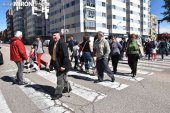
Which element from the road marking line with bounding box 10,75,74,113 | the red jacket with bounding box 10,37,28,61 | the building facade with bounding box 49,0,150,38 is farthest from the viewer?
the building facade with bounding box 49,0,150,38

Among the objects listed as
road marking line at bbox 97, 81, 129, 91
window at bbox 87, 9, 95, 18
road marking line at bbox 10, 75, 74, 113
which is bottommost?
road marking line at bbox 10, 75, 74, 113

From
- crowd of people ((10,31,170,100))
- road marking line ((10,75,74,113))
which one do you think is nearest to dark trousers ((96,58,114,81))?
crowd of people ((10,31,170,100))

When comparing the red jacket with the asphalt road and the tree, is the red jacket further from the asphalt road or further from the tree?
the tree

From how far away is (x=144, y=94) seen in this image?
6613mm

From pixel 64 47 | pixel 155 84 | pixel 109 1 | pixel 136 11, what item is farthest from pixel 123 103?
pixel 136 11

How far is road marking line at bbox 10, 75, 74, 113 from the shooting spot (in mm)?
5412

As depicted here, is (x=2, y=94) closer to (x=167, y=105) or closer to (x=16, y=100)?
(x=16, y=100)

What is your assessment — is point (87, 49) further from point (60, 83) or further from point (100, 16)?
point (100, 16)

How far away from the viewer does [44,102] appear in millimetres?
6023

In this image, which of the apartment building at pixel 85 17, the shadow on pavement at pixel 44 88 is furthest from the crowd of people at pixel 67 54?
the apartment building at pixel 85 17

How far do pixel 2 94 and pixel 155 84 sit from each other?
4.92 metres

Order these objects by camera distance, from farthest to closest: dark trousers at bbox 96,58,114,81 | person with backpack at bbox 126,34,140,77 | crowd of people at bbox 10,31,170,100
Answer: person with backpack at bbox 126,34,140,77
dark trousers at bbox 96,58,114,81
crowd of people at bbox 10,31,170,100

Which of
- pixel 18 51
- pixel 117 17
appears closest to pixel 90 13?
pixel 117 17

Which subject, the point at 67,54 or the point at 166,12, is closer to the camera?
the point at 67,54
